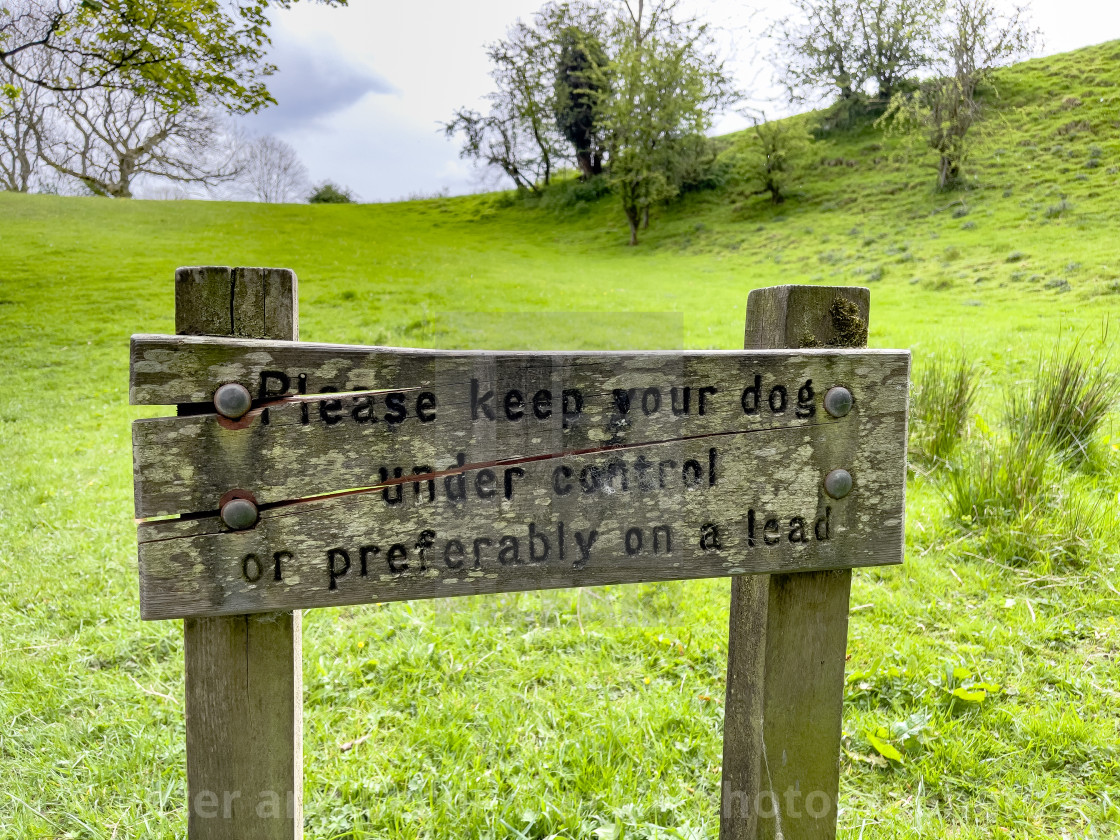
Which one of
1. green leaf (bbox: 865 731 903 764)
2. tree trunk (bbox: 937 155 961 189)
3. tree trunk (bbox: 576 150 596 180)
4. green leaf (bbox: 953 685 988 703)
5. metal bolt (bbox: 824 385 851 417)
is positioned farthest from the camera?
tree trunk (bbox: 576 150 596 180)

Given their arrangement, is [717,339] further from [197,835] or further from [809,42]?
[809,42]

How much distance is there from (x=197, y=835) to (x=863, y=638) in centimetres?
287

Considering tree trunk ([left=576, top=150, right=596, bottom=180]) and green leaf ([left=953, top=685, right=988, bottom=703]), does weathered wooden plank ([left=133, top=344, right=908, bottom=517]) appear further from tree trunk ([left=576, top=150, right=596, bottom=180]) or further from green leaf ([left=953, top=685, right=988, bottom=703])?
tree trunk ([left=576, top=150, right=596, bottom=180])

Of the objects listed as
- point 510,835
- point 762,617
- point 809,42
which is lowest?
point 510,835

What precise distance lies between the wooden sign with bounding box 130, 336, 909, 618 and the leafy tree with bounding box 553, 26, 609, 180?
38.0 metres

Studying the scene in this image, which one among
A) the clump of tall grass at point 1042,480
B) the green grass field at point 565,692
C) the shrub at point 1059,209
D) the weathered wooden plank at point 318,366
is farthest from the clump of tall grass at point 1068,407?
the shrub at point 1059,209

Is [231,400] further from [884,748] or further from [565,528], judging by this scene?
[884,748]

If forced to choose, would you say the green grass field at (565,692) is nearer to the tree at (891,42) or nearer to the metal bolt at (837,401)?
the metal bolt at (837,401)

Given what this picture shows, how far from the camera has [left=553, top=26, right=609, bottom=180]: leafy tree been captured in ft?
119

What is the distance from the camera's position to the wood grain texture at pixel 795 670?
4.84 ft

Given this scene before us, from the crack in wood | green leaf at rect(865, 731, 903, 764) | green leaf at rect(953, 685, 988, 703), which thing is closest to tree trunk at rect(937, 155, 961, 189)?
green leaf at rect(953, 685, 988, 703)

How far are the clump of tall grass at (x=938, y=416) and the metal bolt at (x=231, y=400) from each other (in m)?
4.81

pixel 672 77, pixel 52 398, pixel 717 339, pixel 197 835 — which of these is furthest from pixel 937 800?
pixel 672 77

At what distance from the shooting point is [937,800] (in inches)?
85.4
